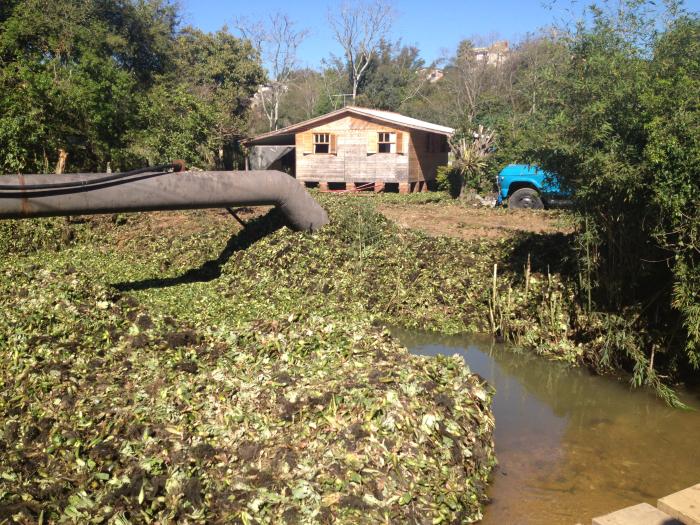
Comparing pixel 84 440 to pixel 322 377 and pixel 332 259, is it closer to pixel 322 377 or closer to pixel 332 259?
pixel 322 377

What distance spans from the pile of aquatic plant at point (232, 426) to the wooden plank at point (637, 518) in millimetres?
1330

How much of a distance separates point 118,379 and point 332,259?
5.61 m

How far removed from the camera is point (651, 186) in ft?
22.2

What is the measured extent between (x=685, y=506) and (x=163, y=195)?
25.6ft

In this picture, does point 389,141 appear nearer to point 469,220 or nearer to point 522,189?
point 522,189

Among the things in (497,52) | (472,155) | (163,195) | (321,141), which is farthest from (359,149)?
(497,52)

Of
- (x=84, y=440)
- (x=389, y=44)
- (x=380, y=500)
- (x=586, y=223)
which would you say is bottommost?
(x=380, y=500)

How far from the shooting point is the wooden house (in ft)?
82.2

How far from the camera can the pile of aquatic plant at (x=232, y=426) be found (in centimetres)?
457

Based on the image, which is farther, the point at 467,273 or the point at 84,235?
the point at 84,235

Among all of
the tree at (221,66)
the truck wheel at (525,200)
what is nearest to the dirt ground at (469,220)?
the truck wheel at (525,200)

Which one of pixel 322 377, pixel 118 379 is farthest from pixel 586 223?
pixel 118 379

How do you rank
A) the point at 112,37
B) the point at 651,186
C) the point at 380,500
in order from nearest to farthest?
1. the point at 380,500
2. the point at 651,186
3. the point at 112,37

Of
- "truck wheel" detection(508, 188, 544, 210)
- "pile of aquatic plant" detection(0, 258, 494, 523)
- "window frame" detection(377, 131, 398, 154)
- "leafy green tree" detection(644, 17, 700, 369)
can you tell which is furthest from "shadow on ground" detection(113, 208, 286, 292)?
"window frame" detection(377, 131, 398, 154)
